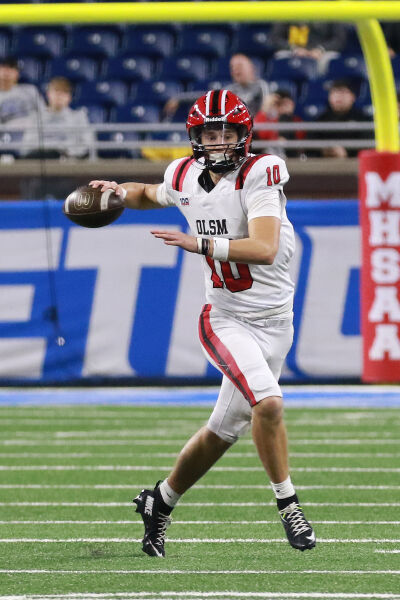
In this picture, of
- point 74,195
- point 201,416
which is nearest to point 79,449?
point 201,416

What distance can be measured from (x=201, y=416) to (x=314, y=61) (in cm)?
506

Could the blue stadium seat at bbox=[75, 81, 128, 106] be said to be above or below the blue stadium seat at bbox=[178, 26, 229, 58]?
below

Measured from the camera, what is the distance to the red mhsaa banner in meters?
9.11

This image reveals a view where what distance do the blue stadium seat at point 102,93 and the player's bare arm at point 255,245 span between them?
8452 millimetres

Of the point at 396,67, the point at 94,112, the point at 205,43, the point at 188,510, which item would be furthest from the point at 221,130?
the point at 205,43

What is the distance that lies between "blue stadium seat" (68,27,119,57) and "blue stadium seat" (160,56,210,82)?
764 millimetres

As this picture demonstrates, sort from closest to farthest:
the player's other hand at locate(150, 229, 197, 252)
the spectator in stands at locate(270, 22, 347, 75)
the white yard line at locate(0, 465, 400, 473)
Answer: the player's other hand at locate(150, 229, 197, 252), the white yard line at locate(0, 465, 400, 473), the spectator in stands at locate(270, 22, 347, 75)

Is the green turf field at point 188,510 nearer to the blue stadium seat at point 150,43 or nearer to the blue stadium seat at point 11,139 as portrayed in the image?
the blue stadium seat at point 11,139

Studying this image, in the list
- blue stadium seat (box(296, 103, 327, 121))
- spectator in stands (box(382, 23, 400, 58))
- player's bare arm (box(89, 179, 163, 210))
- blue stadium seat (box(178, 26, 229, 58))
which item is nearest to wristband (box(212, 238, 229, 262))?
player's bare arm (box(89, 179, 163, 210))

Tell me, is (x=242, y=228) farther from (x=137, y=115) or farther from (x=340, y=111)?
(x=137, y=115)

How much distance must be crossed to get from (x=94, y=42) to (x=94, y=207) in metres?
8.96

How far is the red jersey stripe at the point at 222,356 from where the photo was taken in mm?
4480

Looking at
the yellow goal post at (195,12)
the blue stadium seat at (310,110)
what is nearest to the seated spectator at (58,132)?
the blue stadium seat at (310,110)

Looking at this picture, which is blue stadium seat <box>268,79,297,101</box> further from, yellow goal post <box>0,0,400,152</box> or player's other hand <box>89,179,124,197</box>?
player's other hand <box>89,179,124,197</box>
